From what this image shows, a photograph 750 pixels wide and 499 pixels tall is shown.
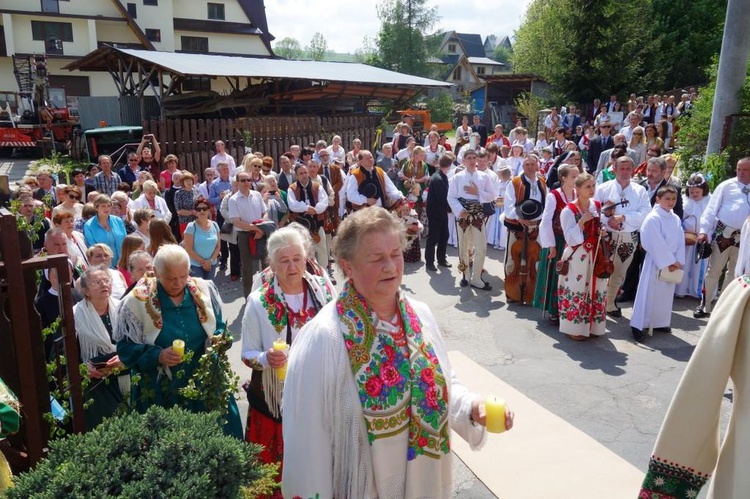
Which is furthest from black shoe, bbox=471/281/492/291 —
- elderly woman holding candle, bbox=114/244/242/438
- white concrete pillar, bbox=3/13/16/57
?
white concrete pillar, bbox=3/13/16/57

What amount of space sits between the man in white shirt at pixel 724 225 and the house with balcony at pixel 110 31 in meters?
27.0

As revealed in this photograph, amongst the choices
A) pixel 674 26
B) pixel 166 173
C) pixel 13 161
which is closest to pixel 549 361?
pixel 166 173

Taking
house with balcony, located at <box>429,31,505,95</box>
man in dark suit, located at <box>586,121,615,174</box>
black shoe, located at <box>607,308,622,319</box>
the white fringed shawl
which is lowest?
black shoe, located at <box>607,308,622,319</box>

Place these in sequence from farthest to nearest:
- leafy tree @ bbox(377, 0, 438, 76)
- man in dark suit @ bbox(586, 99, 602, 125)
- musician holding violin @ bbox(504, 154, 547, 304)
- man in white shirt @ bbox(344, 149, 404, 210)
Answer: leafy tree @ bbox(377, 0, 438, 76) < man in dark suit @ bbox(586, 99, 602, 125) < man in white shirt @ bbox(344, 149, 404, 210) < musician holding violin @ bbox(504, 154, 547, 304)

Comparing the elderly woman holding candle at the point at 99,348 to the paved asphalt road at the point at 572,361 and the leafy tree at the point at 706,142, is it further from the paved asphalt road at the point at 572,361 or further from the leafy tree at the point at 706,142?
the leafy tree at the point at 706,142

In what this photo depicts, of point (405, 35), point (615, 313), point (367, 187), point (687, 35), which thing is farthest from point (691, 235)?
point (405, 35)

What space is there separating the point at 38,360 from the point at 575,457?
11.6 ft

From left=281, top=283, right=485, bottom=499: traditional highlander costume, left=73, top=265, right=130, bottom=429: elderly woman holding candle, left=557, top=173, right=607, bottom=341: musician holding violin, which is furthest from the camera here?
left=557, top=173, right=607, bottom=341: musician holding violin

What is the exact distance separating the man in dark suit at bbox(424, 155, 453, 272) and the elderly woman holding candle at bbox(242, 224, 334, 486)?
242 inches

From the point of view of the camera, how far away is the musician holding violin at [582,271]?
645 cm

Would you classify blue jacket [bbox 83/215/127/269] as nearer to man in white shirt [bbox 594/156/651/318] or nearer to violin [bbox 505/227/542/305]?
violin [bbox 505/227/542/305]

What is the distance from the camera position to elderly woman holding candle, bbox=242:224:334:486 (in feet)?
11.5

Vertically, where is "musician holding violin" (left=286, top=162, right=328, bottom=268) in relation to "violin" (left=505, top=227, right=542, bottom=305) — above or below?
above

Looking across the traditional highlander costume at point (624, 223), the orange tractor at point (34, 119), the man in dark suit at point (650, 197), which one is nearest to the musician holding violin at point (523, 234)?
the traditional highlander costume at point (624, 223)
